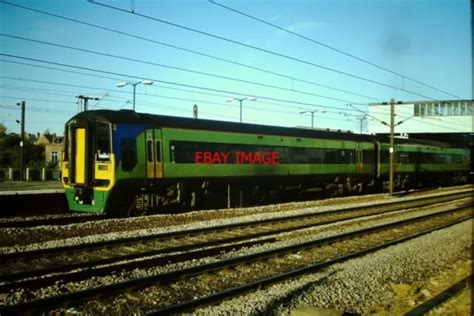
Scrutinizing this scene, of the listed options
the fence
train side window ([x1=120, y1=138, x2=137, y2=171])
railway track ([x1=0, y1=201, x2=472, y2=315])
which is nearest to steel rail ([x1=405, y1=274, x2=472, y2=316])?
railway track ([x1=0, y1=201, x2=472, y2=315])

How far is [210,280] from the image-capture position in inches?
309

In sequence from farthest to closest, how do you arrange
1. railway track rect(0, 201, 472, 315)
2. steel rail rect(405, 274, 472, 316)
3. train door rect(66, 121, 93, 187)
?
train door rect(66, 121, 93, 187)
railway track rect(0, 201, 472, 315)
steel rail rect(405, 274, 472, 316)

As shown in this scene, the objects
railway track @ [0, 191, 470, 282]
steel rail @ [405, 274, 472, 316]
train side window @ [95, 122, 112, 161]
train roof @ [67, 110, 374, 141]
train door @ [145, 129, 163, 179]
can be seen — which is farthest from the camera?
train door @ [145, 129, 163, 179]

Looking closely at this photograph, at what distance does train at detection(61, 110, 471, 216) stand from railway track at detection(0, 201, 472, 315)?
6.87 m

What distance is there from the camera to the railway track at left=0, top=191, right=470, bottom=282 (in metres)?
8.37

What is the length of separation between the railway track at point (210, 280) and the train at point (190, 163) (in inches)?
271

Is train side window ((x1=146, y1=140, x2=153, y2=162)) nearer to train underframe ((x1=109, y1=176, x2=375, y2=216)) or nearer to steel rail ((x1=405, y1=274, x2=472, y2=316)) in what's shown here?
train underframe ((x1=109, y1=176, x2=375, y2=216))

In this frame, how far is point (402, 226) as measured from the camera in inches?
576

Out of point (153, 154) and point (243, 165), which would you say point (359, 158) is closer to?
point (243, 165)

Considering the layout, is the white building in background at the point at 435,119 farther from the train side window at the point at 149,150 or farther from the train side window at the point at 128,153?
the train side window at the point at 128,153

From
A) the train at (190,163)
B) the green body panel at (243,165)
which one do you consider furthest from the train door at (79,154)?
the green body panel at (243,165)

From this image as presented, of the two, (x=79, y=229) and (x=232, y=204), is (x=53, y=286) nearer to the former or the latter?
(x=79, y=229)

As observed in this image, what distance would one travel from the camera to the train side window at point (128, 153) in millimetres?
15000

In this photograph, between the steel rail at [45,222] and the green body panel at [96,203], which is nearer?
the steel rail at [45,222]
